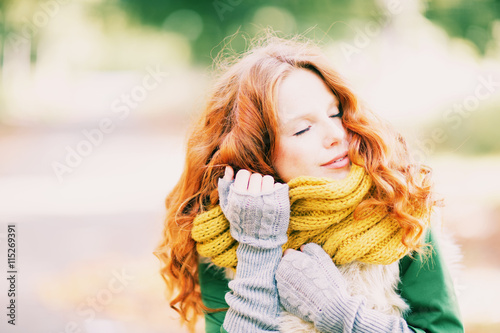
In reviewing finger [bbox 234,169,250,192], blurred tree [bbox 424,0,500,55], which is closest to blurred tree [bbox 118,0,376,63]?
blurred tree [bbox 424,0,500,55]

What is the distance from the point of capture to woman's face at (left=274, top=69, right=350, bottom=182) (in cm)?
107

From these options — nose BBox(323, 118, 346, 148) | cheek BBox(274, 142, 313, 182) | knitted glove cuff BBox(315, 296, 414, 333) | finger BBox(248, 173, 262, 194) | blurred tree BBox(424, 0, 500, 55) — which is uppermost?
blurred tree BBox(424, 0, 500, 55)

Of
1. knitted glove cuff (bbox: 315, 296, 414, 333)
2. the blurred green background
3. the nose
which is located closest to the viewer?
knitted glove cuff (bbox: 315, 296, 414, 333)

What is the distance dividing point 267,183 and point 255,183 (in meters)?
0.03

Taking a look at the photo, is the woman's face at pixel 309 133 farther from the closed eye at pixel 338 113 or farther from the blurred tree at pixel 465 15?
the blurred tree at pixel 465 15

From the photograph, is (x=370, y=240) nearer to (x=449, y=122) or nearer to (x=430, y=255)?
(x=430, y=255)

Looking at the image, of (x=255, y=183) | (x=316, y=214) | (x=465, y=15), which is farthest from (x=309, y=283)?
(x=465, y=15)

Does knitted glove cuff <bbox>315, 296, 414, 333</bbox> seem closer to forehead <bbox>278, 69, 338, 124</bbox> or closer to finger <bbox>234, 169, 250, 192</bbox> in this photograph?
finger <bbox>234, 169, 250, 192</bbox>

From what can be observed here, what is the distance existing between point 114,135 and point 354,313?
2231 millimetres

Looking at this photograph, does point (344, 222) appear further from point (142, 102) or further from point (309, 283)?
point (142, 102)

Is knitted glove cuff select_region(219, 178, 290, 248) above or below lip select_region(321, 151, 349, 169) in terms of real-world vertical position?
below

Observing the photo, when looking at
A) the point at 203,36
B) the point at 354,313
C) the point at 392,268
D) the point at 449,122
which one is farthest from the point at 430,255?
the point at 203,36

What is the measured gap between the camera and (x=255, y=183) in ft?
3.53

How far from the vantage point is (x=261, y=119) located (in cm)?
111
